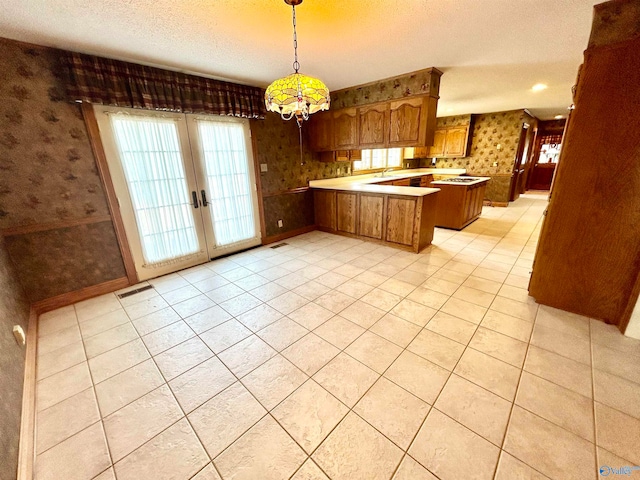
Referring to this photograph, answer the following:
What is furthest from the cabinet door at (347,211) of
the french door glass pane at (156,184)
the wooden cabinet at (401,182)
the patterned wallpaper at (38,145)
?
the patterned wallpaper at (38,145)

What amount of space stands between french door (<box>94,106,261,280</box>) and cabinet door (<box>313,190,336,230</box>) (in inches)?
53.3

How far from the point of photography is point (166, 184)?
10.6ft

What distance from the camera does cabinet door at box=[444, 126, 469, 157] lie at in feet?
22.8

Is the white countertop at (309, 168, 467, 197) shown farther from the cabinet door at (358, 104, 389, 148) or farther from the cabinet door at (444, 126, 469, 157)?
the cabinet door at (358, 104, 389, 148)

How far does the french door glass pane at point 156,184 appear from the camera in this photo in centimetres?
293

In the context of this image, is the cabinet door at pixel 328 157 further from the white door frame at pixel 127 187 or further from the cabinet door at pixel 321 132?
the white door frame at pixel 127 187

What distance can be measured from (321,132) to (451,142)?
14.6 feet

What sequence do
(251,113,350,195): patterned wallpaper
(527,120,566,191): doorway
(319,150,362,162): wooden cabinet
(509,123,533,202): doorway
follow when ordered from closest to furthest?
1. (251,113,350,195): patterned wallpaper
2. (319,150,362,162): wooden cabinet
3. (509,123,533,202): doorway
4. (527,120,566,191): doorway

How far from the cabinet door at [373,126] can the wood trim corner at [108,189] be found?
3510mm

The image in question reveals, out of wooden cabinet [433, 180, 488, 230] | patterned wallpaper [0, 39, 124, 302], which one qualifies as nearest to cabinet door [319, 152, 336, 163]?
wooden cabinet [433, 180, 488, 230]

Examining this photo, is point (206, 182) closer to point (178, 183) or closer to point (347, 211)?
point (178, 183)

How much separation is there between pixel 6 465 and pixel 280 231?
3873mm

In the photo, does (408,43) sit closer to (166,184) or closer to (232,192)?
(232,192)

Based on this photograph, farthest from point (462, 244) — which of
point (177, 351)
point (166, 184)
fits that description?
point (166, 184)
